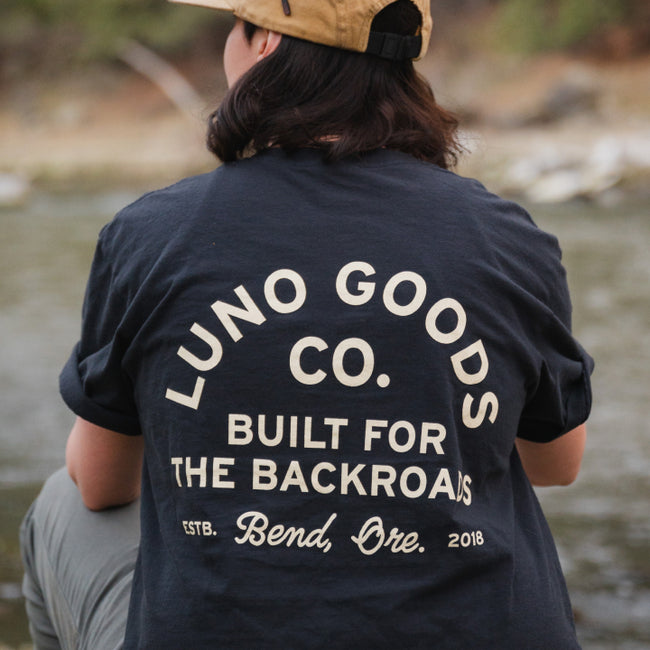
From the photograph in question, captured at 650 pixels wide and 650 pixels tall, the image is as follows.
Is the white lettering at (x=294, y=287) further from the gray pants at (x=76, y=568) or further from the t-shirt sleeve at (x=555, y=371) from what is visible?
the gray pants at (x=76, y=568)

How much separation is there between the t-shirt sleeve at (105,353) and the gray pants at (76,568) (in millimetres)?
199

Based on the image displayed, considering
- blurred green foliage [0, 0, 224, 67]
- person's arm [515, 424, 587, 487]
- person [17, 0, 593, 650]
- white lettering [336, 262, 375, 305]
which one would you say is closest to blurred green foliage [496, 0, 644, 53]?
blurred green foliage [0, 0, 224, 67]

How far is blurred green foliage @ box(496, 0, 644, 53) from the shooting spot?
15922 mm

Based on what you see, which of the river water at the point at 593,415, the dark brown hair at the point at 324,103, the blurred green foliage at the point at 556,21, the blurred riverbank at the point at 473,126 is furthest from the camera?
the blurred green foliage at the point at 556,21

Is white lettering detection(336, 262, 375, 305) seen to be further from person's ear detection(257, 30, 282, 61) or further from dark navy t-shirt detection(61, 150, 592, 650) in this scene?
person's ear detection(257, 30, 282, 61)

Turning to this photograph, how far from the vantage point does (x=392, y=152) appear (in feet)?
3.22

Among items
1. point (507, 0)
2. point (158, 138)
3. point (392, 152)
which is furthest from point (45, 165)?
point (392, 152)

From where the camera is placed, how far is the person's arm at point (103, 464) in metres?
1.07

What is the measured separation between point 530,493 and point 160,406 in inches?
15.5

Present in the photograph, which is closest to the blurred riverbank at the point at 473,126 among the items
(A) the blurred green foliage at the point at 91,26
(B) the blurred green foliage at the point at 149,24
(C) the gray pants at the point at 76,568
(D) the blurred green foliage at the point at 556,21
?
(D) the blurred green foliage at the point at 556,21

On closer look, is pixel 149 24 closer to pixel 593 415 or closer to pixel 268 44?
pixel 593 415

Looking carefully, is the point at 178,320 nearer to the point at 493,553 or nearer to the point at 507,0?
the point at 493,553

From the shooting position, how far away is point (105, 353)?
3.19 feet

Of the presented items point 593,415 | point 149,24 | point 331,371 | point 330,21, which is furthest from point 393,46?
point 149,24
